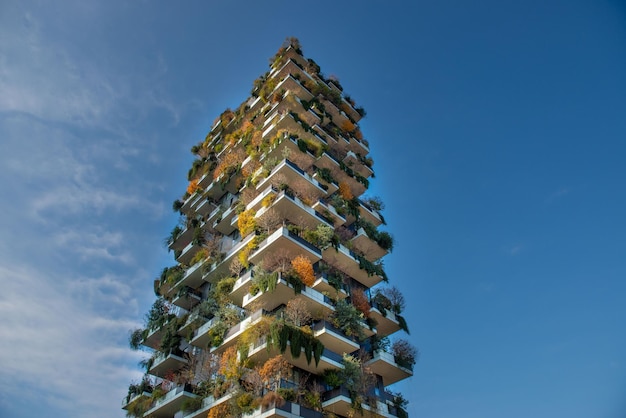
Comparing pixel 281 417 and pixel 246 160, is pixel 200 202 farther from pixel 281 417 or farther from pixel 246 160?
pixel 281 417

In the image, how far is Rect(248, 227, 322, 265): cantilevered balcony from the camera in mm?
29172

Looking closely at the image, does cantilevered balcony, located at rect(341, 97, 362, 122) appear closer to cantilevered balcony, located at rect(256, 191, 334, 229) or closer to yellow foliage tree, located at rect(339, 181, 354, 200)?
yellow foliage tree, located at rect(339, 181, 354, 200)

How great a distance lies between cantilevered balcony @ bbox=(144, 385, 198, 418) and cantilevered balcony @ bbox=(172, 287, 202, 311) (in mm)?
9043

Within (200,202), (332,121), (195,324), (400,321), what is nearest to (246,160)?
(200,202)

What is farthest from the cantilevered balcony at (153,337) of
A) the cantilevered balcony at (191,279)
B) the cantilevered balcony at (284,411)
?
the cantilevered balcony at (284,411)

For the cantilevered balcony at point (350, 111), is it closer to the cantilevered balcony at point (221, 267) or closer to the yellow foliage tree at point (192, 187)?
the yellow foliage tree at point (192, 187)

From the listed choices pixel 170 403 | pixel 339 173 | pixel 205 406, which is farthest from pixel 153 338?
pixel 339 173

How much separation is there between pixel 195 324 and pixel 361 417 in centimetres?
1503

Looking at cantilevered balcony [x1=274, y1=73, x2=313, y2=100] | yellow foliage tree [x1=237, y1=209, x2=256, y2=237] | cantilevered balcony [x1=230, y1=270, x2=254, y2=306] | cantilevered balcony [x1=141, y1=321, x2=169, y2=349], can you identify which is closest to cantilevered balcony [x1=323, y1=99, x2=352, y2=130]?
cantilevered balcony [x1=274, y1=73, x2=313, y2=100]

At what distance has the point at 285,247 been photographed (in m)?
29.6

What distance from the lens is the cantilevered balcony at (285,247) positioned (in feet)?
95.7

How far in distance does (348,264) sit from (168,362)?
1669 cm

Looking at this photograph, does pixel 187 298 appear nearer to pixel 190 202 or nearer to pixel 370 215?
pixel 190 202

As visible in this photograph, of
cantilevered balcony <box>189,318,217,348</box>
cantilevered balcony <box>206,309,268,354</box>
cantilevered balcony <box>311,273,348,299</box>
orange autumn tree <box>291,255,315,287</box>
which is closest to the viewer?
cantilevered balcony <box>206,309,268,354</box>
